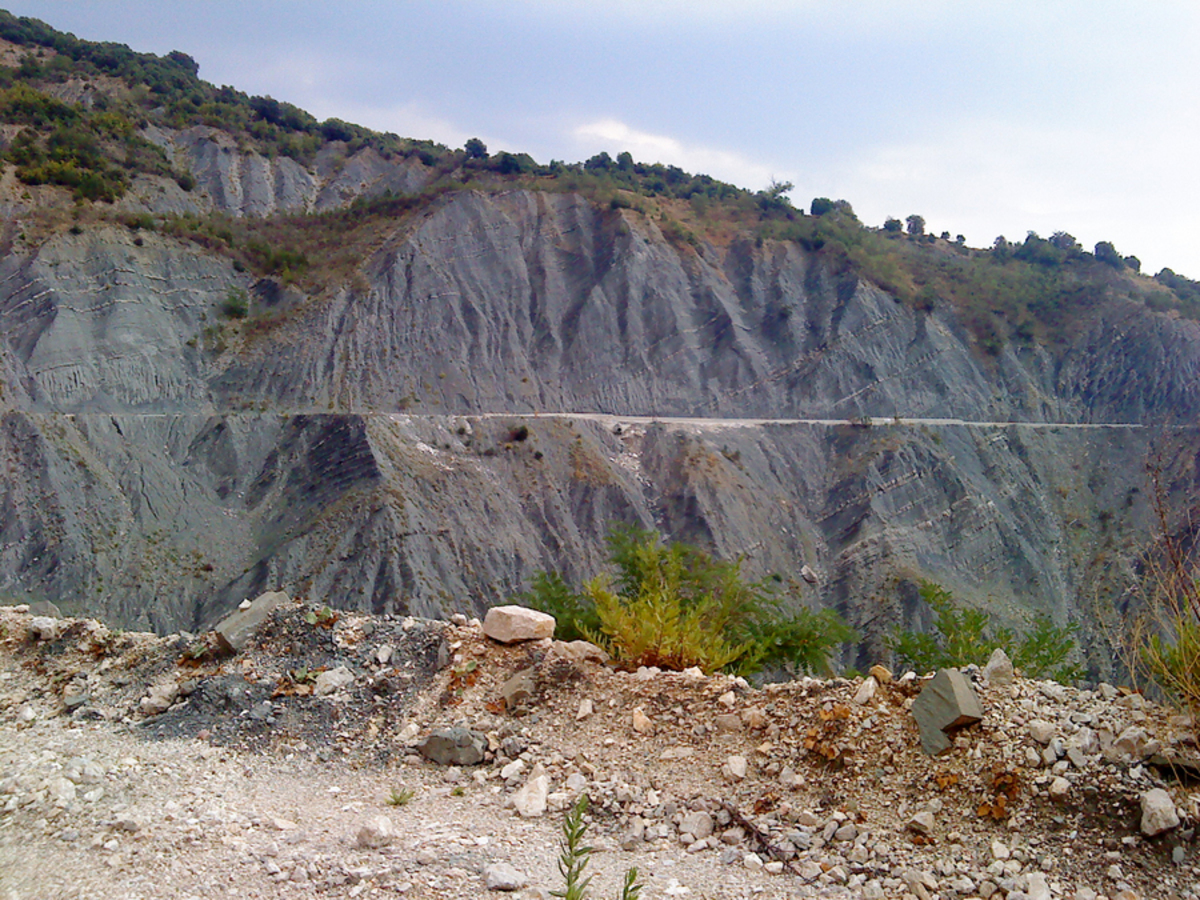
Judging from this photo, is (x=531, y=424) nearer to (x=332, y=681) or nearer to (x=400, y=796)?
(x=332, y=681)

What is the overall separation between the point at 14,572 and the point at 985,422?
1602 inches

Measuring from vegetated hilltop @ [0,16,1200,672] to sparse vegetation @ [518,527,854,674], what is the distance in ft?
36.0

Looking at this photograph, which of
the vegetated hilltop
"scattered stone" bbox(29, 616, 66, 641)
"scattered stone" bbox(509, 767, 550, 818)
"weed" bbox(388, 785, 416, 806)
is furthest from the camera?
the vegetated hilltop

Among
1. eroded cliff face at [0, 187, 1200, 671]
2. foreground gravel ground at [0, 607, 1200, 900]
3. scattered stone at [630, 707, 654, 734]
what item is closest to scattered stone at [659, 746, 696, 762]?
foreground gravel ground at [0, 607, 1200, 900]

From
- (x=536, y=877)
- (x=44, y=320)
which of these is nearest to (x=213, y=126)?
(x=44, y=320)

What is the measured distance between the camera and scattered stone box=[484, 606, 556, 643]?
6359 mm

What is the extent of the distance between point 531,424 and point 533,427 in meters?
0.21

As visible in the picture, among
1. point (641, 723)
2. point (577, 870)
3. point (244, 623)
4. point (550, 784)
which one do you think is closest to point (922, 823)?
point (641, 723)

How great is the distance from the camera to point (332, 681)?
5.95m

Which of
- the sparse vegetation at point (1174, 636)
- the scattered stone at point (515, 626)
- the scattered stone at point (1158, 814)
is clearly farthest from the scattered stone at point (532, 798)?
the sparse vegetation at point (1174, 636)

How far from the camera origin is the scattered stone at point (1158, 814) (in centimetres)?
349

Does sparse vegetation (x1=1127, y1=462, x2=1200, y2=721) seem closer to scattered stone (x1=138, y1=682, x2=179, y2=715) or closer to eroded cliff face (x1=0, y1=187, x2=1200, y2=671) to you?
scattered stone (x1=138, y1=682, x2=179, y2=715)

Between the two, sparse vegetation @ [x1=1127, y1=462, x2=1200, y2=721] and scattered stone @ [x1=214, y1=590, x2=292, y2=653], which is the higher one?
sparse vegetation @ [x1=1127, y1=462, x2=1200, y2=721]

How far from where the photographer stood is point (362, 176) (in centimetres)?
5703
